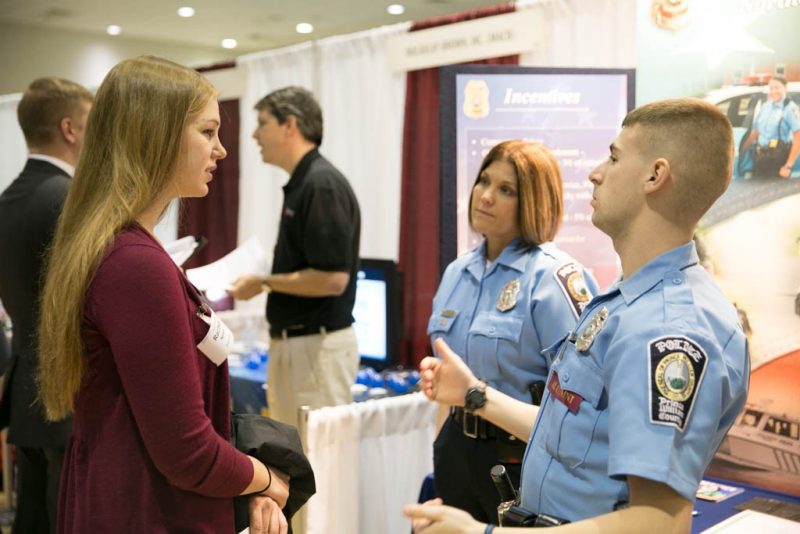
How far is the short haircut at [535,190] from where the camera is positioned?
2.37 m

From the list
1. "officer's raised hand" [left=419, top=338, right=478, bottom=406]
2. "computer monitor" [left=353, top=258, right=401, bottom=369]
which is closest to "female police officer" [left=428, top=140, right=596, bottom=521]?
"officer's raised hand" [left=419, top=338, right=478, bottom=406]

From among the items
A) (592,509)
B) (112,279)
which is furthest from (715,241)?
(112,279)

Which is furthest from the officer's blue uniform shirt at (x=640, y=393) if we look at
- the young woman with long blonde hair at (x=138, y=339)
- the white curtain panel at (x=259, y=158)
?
the white curtain panel at (x=259, y=158)

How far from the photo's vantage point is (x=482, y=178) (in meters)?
2.47

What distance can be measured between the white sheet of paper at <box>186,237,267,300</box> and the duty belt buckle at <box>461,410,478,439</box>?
4.93 feet

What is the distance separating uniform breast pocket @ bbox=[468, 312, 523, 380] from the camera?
227 centimetres

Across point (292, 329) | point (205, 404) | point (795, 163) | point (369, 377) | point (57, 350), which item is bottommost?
point (369, 377)

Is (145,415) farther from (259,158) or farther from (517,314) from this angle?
(259,158)

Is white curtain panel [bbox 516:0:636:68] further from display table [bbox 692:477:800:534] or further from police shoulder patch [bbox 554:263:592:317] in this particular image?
display table [bbox 692:477:800:534]

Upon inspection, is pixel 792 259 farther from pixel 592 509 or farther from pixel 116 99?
pixel 116 99

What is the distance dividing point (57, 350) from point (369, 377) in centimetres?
288

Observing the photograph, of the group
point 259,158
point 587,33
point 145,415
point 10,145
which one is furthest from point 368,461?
point 10,145

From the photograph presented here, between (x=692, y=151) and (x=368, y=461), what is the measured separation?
6.69 feet

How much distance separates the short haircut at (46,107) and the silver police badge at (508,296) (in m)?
1.39
